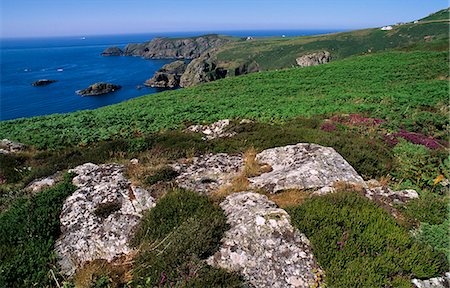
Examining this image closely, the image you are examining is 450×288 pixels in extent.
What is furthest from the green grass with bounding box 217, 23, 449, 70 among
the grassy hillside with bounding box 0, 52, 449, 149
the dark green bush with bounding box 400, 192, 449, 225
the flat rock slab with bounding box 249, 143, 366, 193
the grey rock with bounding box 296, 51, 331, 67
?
the dark green bush with bounding box 400, 192, 449, 225

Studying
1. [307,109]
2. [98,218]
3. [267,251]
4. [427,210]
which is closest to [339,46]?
[307,109]

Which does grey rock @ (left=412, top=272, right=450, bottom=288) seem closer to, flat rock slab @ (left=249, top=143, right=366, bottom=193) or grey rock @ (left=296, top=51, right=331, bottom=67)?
flat rock slab @ (left=249, top=143, right=366, bottom=193)

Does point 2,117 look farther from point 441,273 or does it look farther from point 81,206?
point 441,273

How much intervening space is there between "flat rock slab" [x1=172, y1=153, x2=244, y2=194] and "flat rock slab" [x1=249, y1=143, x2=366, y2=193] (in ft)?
3.05

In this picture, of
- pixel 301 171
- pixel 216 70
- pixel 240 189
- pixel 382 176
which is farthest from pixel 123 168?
pixel 216 70

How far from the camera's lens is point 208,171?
9.63 m

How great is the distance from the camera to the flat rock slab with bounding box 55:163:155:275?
6145mm

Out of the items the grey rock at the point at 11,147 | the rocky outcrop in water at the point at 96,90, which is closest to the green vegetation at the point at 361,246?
the grey rock at the point at 11,147

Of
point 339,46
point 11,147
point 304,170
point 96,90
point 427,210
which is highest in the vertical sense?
point 339,46

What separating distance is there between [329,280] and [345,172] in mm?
4890

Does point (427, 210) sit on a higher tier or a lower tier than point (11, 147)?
higher

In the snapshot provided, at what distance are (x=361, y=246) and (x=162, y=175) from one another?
5.73m

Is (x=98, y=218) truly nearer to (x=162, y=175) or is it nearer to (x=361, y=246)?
(x=162, y=175)

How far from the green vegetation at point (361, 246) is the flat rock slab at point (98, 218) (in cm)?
405
